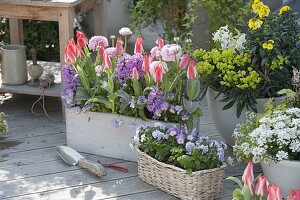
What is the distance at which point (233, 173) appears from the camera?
12.0 feet

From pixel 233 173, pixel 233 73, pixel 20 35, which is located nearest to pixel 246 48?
pixel 233 73

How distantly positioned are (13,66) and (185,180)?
181cm

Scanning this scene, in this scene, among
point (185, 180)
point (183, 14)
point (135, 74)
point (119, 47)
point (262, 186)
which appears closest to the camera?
point (262, 186)

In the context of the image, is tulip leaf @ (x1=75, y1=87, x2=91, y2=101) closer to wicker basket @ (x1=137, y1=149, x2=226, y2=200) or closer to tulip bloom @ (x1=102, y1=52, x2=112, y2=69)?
tulip bloom @ (x1=102, y1=52, x2=112, y2=69)

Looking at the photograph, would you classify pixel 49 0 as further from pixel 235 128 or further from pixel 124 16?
pixel 124 16

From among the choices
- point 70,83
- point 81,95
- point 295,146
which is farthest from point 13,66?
point 295,146

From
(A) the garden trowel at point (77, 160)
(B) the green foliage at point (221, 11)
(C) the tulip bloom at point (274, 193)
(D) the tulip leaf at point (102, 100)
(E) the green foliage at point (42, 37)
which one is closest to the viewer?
(C) the tulip bloom at point (274, 193)

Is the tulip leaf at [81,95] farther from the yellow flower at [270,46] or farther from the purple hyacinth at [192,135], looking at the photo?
the yellow flower at [270,46]

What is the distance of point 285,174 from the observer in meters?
3.18

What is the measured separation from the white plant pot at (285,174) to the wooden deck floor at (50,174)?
0.94 feet

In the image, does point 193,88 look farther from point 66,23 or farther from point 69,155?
point 66,23

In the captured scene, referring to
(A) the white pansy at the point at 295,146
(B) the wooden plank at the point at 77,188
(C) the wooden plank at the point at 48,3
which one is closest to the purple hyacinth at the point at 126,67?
(B) the wooden plank at the point at 77,188

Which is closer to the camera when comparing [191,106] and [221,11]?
[191,106]

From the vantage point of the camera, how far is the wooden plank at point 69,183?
3.47 meters
